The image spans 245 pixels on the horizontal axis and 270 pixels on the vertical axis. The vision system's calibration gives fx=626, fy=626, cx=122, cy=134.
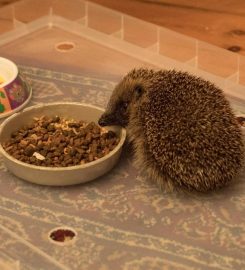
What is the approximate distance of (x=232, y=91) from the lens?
2.03 meters

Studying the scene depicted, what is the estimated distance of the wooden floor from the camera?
2.38 metres

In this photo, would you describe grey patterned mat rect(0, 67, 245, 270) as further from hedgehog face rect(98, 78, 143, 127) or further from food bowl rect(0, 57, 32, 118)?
food bowl rect(0, 57, 32, 118)

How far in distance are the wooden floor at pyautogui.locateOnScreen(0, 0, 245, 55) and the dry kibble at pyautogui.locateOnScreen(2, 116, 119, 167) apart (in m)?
0.78

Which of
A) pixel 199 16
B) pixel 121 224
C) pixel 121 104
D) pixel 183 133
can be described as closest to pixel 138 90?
pixel 121 104

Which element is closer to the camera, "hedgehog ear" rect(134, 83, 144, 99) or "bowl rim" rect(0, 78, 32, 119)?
"hedgehog ear" rect(134, 83, 144, 99)

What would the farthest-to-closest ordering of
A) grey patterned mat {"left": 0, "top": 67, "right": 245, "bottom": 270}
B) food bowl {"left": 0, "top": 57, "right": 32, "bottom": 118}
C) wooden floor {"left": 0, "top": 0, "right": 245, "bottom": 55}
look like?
wooden floor {"left": 0, "top": 0, "right": 245, "bottom": 55} → food bowl {"left": 0, "top": 57, "right": 32, "bottom": 118} → grey patterned mat {"left": 0, "top": 67, "right": 245, "bottom": 270}

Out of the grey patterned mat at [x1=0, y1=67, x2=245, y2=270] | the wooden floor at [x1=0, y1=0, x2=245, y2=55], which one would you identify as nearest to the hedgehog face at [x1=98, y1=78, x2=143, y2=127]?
the grey patterned mat at [x1=0, y1=67, x2=245, y2=270]

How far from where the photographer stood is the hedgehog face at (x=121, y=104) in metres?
1.67

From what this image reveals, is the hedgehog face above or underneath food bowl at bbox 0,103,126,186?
above

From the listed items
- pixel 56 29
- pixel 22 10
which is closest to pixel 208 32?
pixel 56 29

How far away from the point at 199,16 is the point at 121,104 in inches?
39.2

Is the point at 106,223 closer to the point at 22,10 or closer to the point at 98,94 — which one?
the point at 98,94

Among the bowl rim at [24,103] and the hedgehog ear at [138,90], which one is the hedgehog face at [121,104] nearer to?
the hedgehog ear at [138,90]

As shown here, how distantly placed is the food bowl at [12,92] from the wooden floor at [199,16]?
74 centimetres
